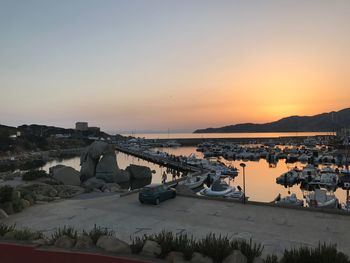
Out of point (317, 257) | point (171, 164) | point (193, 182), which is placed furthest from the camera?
point (171, 164)

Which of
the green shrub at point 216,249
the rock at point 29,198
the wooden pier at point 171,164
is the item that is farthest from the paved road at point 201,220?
the wooden pier at point 171,164

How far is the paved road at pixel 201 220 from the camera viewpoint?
14266 mm

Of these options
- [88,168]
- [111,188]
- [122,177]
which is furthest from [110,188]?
[122,177]

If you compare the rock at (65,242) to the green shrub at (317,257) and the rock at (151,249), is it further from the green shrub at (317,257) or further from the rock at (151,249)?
the green shrub at (317,257)

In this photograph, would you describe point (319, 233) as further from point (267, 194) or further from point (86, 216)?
point (267, 194)

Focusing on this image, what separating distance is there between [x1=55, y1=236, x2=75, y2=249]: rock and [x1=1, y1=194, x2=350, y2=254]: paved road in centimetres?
529

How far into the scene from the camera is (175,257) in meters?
8.02

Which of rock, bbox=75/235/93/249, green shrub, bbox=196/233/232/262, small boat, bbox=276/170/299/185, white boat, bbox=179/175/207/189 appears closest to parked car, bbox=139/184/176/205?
rock, bbox=75/235/93/249

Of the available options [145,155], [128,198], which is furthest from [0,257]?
[145,155]

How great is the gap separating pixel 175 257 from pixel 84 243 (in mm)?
2498

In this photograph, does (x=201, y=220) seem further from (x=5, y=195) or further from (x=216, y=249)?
(x=5, y=195)

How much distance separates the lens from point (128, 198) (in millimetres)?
23531

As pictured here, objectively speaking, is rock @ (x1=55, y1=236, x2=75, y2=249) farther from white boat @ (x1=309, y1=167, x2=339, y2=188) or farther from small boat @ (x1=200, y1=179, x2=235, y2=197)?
white boat @ (x1=309, y1=167, x2=339, y2=188)

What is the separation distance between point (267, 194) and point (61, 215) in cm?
3252
